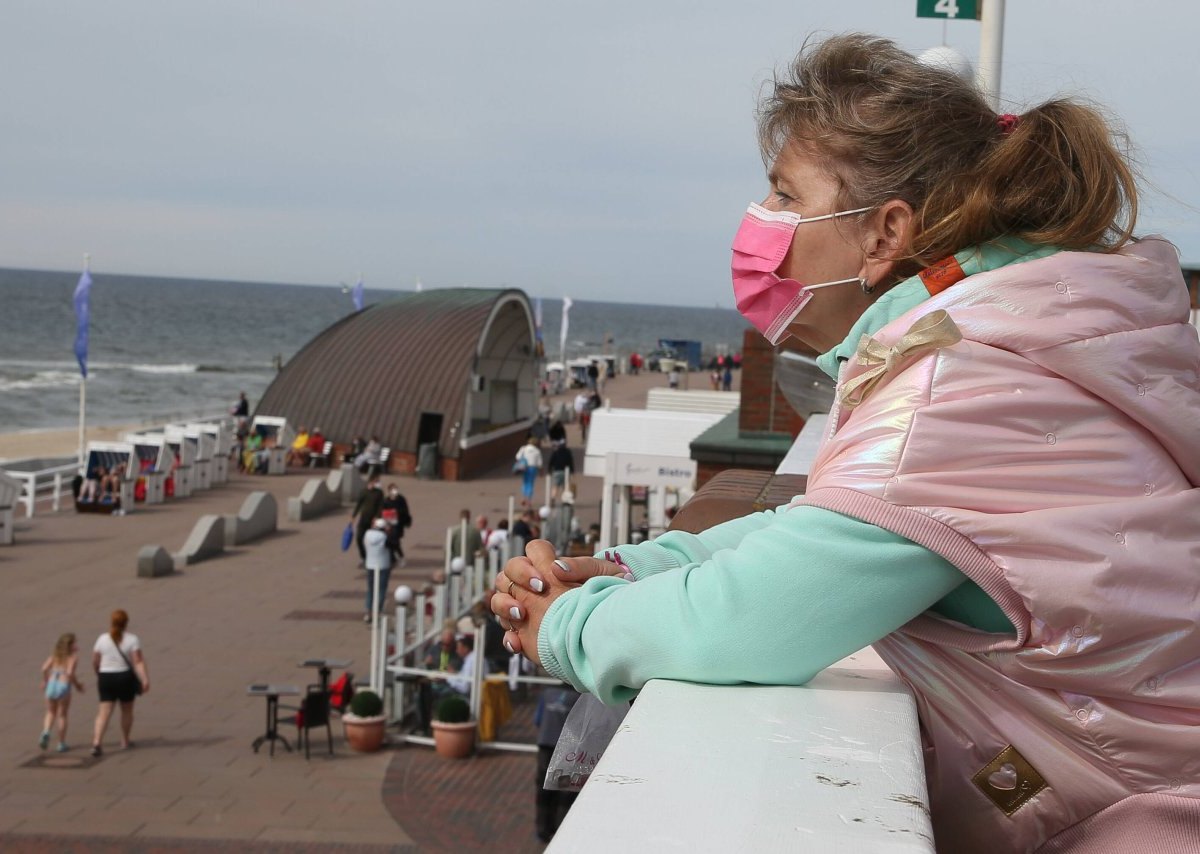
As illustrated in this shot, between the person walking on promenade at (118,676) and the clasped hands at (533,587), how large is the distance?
12656 mm

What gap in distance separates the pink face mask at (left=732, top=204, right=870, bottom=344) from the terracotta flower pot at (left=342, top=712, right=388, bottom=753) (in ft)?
40.4

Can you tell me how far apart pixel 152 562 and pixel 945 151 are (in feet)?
72.0

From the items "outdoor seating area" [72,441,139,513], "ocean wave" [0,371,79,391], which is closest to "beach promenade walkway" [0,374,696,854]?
"outdoor seating area" [72,441,139,513]

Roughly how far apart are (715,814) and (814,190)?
42.3 inches

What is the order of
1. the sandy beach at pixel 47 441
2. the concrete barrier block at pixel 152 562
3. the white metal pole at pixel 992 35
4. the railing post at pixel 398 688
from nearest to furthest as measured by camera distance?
1. the white metal pole at pixel 992 35
2. the railing post at pixel 398 688
3. the concrete barrier block at pixel 152 562
4. the sandy beach at pixel 47 441

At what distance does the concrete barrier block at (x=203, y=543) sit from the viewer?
76.8 ft

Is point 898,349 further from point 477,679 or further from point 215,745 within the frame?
point 215,745

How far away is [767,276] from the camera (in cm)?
197

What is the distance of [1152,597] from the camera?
1.35 m

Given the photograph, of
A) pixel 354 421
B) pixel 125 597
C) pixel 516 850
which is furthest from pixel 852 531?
pixel 354 421

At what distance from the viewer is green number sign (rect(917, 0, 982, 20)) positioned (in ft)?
24.6

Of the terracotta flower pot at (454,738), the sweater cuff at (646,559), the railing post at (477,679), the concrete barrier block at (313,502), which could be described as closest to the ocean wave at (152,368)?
the concrete barrier block at (313,502)

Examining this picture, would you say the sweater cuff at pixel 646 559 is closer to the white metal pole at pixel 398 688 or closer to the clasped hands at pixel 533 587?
the clasped hands at pixel 533 587

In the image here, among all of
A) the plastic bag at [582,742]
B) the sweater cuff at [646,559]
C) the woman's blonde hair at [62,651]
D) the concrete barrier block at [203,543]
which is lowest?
the concrete barrier block at [203,543]
